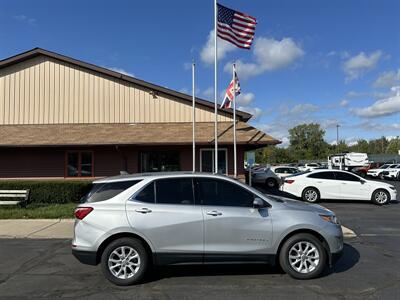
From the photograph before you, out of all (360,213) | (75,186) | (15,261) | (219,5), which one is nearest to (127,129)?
(75,186)

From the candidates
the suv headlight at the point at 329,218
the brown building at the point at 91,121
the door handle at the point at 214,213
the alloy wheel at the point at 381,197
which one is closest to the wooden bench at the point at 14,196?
the brown building at the point at 91,121

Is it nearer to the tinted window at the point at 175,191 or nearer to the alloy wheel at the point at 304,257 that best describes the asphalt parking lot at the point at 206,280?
the alloy wheel at the point at 304,257

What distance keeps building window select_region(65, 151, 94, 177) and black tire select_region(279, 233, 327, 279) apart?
16627 millimetres

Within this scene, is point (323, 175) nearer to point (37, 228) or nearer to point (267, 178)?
point (267, 178)

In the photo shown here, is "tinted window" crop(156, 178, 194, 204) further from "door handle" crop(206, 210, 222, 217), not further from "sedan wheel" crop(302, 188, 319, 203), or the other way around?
"sedan wheel" crop(302, 188, 319, 203)

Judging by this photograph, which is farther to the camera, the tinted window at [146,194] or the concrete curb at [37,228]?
the concrete curb at [37,228]

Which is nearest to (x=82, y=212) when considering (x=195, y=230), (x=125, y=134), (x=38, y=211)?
(x=195, y=230)

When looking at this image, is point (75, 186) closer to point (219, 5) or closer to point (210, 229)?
point (219, 5)

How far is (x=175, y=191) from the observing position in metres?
6.63

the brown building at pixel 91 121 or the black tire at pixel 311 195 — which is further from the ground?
the brown building at pixel 91 121

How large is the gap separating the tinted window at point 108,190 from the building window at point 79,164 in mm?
15464

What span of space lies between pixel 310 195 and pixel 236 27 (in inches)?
299

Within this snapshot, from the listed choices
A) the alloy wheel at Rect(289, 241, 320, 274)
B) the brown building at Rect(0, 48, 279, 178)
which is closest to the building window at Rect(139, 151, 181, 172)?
the brown building at Rect(0, 48, 279, 178)

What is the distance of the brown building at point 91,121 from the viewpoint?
70.5ft
